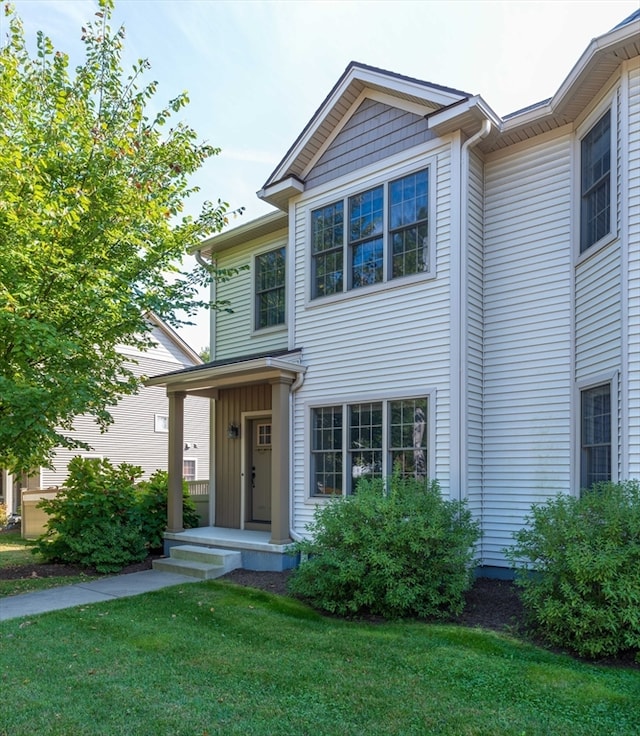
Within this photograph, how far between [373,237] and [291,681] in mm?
6257

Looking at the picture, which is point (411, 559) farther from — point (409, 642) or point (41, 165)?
point (41, 165)

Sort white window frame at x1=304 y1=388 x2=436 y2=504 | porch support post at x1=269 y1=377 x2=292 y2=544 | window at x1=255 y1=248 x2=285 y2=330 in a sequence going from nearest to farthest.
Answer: white window frame at x1=304 y1=388 x2=436 y2=504 → porch support post at x1=269 y1=377 x2=292 y2=544 → window at x1=255 y1=248 x2=285 y2=330

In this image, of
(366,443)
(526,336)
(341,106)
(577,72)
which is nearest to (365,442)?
(366,443)

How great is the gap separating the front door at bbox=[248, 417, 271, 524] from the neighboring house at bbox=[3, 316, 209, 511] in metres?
6.17

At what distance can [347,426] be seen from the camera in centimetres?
879

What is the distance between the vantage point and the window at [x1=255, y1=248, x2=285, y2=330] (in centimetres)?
1109

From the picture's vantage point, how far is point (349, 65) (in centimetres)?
902

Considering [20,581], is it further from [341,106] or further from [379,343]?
[341,106]

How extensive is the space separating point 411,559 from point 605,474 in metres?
2.50

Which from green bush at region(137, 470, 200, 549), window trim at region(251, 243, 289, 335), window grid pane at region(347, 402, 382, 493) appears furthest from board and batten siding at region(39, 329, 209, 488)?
window grid pane at region(347, 402, 382, 493)

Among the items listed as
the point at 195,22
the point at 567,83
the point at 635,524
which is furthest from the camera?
the point at 195,22

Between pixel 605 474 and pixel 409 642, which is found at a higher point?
pixel 605 474

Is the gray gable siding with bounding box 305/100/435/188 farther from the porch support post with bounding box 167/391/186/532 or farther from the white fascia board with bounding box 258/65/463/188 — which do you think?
the porch support post with bounding box 167/391/186/532

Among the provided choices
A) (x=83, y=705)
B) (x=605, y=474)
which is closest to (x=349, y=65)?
(x=605, y=474)
